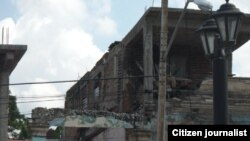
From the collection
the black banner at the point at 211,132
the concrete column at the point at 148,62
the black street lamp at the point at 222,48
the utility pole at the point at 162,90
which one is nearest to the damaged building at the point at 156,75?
the concrete column at the point at 148,62

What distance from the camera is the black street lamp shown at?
29.1ft

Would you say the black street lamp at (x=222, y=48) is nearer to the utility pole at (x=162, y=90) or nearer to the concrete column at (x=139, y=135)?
the utility pole at (x=162, y=90)

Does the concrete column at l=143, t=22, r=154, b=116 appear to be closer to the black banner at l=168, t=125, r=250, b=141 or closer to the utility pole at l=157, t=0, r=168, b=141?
the utility pole at l=157, t=0, r=168, b=141

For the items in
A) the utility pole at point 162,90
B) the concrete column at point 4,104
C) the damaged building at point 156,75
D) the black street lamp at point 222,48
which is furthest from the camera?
the damaged building at point 156,75

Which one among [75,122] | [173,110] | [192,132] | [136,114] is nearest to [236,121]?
[173,110]

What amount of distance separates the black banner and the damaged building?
1345 cm

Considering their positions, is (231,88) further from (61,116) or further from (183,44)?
(61,116)

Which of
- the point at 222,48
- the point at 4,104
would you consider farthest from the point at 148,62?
the point at 222,48

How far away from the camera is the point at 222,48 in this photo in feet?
30.2

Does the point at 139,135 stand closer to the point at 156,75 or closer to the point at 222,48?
the point at 156,75

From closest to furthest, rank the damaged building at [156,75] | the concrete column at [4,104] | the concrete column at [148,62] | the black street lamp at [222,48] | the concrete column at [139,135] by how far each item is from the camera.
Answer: the black street lamp at [222,48] < the concrete column at [4,104] < the concrete column at [139,135] < the damaged building at [156,75] < the concrete column at [148,62]

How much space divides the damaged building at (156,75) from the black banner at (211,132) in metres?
13.4

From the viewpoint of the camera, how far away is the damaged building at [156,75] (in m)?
22.5

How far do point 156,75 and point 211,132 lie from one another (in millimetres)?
12287
